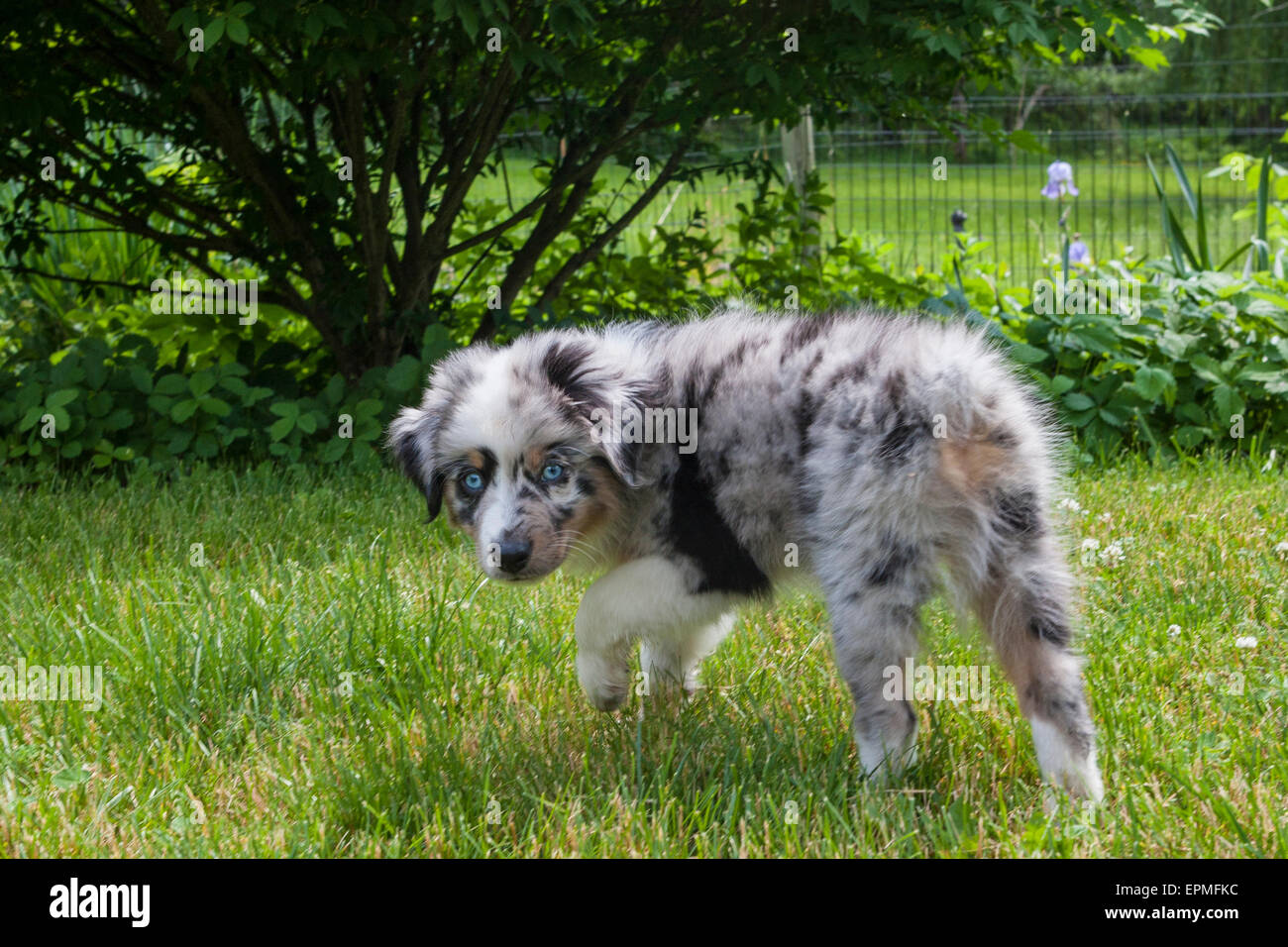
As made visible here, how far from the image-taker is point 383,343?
639 cm

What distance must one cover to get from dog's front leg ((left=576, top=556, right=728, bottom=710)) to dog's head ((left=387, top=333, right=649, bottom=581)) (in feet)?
0.52

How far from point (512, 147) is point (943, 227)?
4.52m

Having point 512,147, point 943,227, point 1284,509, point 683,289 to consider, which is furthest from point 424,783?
point 943,227

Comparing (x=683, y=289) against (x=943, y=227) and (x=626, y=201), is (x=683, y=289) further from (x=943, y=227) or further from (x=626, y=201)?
(x=943, y=227)

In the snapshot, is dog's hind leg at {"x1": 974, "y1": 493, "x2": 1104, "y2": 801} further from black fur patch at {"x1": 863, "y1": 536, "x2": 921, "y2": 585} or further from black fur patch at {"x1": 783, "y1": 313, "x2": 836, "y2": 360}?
black fur patch at {"x1": 783, "y1": 313, "x2": 836, "y2": 360}

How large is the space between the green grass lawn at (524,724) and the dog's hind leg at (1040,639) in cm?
11

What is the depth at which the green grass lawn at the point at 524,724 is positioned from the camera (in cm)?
278

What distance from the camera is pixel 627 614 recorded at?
127 inches

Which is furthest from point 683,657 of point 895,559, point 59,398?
point 59,398

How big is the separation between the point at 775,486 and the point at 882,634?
46 centimetres

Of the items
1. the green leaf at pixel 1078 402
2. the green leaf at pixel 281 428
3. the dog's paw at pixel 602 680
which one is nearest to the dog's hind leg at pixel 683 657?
the dog's paw at pixel 602 680

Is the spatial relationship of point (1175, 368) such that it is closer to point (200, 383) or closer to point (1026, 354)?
point (1026, 354)

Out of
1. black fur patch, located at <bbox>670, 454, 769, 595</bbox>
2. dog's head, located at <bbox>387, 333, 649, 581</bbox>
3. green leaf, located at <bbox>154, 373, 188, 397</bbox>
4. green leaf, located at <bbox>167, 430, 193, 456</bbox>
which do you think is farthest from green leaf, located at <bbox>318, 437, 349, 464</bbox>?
black fur patch, located at <bbox>670, 454, 769, 595</bbox>

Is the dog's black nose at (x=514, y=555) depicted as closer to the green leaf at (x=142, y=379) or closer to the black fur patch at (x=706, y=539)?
the black fur patch at (x=706, y=539)
